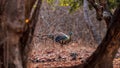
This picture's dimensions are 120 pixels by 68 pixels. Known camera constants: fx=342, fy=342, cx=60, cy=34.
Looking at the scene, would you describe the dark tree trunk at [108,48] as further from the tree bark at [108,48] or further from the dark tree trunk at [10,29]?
the dark tree trunk at [10,29]

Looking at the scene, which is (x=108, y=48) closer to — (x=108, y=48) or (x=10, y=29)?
(x=108, y=48)

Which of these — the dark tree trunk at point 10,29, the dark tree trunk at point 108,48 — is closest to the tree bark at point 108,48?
the dark tree trunk at point 108,48

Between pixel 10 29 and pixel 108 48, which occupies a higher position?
pixel 10 29

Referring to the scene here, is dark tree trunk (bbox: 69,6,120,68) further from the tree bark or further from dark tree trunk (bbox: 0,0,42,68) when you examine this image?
dark tree trunk (bbox: 0,0,42,68)

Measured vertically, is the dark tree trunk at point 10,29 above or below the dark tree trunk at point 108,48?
above

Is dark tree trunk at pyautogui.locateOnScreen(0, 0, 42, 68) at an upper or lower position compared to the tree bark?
upper

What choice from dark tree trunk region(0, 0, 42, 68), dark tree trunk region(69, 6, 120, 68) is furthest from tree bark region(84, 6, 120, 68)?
dark tree trunk region(0, 0, 42, 68)

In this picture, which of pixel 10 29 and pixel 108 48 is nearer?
pixel 10 29

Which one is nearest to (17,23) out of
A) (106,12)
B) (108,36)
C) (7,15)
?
(7,15)

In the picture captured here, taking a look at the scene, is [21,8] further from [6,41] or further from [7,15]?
[6,41]

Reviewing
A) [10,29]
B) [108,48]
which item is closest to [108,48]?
[108,48]

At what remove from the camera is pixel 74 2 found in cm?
943

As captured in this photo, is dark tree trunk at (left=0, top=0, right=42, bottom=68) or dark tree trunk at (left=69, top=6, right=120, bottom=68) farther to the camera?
dark tree trunk at (left=69, top=6, right=120, bottom=68)

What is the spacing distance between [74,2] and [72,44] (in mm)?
5767
